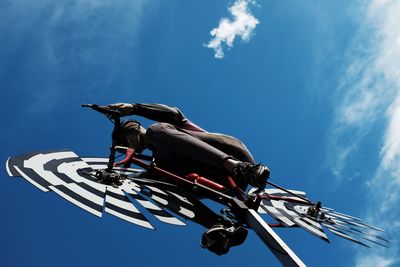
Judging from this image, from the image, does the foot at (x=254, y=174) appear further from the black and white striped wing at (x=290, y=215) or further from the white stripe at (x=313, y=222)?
the white stripe at (x=313, y=222)

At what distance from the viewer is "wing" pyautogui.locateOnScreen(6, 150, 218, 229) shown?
4.95 meters

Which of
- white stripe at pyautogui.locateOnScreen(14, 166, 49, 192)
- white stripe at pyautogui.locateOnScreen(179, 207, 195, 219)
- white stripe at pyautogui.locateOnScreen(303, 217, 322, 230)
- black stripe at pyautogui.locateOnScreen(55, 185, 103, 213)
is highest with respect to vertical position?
white stripe at pyautogui.locateOnScreen(303, 217, 322, 230)

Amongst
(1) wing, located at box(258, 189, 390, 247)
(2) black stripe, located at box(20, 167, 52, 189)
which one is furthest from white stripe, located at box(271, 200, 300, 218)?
(2) black stripe, located at box(20, 167, 52, 189)

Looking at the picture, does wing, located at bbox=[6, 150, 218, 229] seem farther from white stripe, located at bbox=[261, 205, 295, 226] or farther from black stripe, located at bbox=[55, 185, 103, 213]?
white stripe, located at bbox=[261, 205, 295, 226]

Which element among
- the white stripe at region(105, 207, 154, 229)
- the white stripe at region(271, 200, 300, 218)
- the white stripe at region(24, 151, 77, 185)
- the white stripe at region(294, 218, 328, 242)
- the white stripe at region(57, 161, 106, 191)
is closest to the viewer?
the white stripe at region(105, 207, 154, 229)

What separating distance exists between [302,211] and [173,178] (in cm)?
265

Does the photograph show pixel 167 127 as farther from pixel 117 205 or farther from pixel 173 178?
pixel 117 205

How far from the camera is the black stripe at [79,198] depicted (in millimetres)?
4829

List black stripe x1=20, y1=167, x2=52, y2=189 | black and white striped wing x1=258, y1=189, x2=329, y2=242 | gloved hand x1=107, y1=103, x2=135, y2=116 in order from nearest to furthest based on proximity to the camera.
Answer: black stripe x1=20, y1=167, x2=52, y2=189 < black and white striped wing x1=258, y1=189, x2=329, y2=242 < gloved hand x1=107, y1=103, x2=135, y2=116

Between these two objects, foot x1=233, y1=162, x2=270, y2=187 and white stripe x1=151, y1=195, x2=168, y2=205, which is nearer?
foot x1=233, y1=162, x2=270, y2=187

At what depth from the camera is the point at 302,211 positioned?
725cm

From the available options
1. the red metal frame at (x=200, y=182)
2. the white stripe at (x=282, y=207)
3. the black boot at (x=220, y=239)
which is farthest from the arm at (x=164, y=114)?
the black boot at (x=220, y=239)

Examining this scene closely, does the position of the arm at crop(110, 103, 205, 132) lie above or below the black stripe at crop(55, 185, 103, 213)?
above

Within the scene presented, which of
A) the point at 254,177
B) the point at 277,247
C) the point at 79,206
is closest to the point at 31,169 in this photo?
the point at 79,206
